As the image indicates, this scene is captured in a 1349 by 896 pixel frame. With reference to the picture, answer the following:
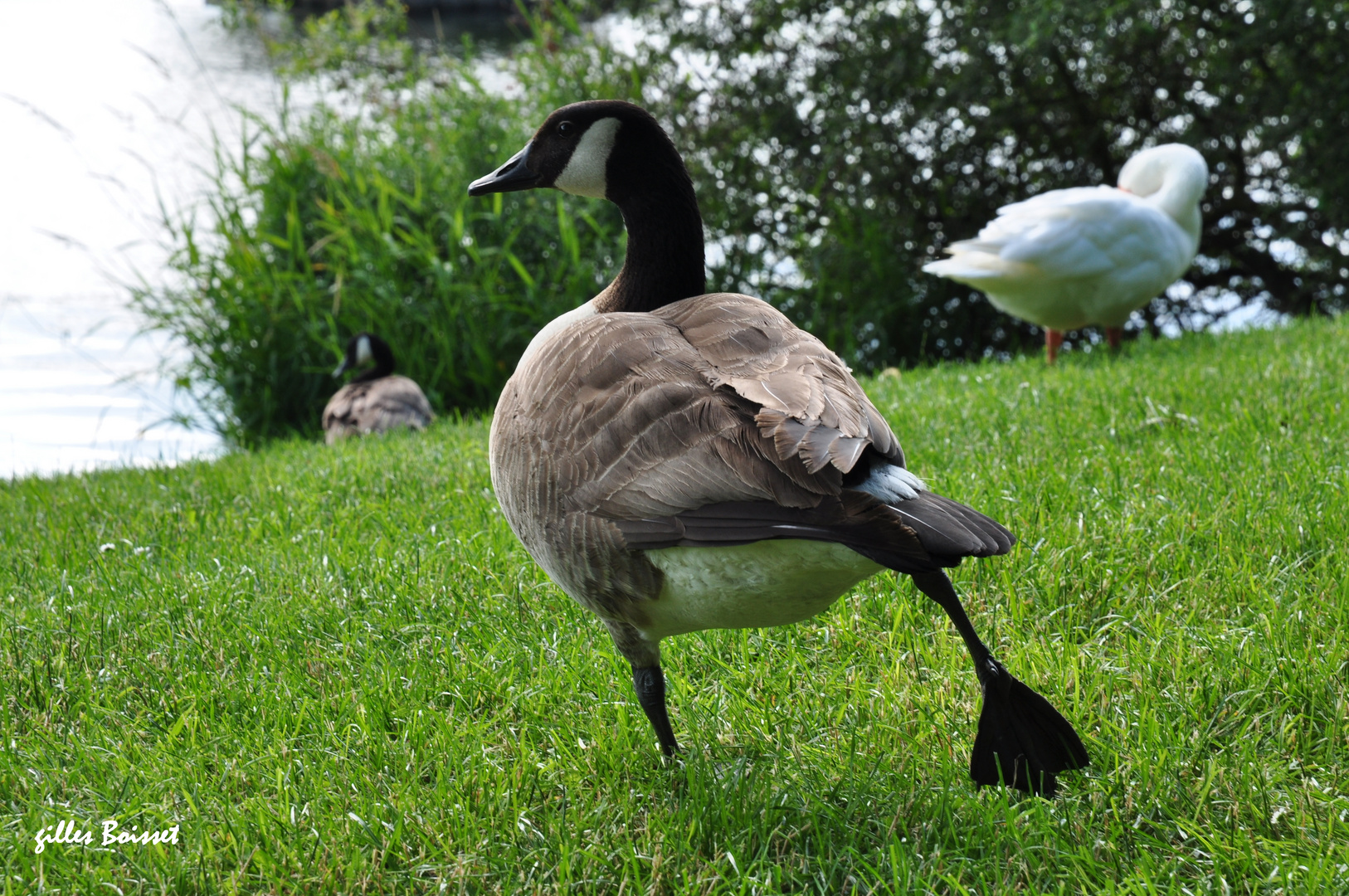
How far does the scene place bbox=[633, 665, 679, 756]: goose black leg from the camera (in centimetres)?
237

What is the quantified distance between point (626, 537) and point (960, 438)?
10.2ft

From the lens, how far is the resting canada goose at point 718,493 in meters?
1.81

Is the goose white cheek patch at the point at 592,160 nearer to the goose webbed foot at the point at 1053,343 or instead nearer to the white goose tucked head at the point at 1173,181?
the goose webbed foot at the point at 1053,343

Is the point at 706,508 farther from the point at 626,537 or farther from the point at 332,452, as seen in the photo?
the point at 332,452

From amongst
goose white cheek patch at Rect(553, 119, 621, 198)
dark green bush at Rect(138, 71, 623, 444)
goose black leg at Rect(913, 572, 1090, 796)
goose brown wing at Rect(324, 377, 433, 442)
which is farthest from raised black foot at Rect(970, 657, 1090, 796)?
dark green bush at Rect(138, 71, 623, 444)

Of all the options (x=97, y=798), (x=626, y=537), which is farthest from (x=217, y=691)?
(x=626, y=537)

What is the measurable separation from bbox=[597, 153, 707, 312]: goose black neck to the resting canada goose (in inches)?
6.5

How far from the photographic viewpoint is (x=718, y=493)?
1911mm

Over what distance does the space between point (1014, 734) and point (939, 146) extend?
8.54 meters

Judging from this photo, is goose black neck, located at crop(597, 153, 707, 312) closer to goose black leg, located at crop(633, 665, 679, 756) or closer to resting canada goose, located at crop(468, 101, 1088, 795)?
resting canada goose, located at crop(468, 101, 1088, 795)

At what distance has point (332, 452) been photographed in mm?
5844
